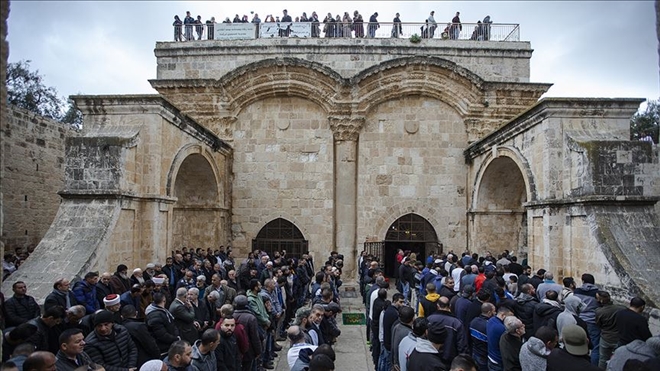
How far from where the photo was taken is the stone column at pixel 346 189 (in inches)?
599

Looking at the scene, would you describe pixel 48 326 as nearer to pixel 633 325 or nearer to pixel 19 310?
pixel 19 310

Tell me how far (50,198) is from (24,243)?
1.92 meters

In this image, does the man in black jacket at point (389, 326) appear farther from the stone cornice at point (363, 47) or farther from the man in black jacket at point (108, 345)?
the stone cornice at point (363, 47)

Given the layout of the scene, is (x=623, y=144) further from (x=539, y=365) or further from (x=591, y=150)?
(x=539, y=365)

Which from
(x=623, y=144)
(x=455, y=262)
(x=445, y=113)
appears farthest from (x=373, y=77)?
(x=623, y=144)

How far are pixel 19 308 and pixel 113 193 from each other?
3330mm

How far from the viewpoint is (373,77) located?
15172 millimetres

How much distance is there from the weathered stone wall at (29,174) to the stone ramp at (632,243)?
14.9 meters

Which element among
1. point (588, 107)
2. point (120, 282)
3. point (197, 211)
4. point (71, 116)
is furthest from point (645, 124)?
point (71, 116)

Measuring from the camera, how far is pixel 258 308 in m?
6.84

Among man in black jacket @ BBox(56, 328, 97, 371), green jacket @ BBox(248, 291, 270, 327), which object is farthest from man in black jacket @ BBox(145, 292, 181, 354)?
green jacket @ BBox(248, 291, 270, 327)

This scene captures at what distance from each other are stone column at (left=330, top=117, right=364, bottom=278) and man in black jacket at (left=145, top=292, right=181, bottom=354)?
10034 millimetres

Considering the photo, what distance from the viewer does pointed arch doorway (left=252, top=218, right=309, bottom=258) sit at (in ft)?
51.0

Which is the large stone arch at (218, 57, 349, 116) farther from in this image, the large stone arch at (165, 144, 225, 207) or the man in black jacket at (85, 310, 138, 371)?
the man in black jacket at (85, 310, 138, 371)
